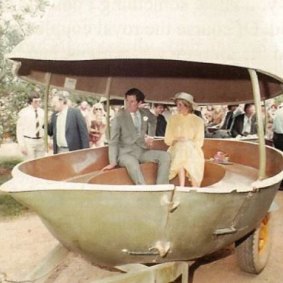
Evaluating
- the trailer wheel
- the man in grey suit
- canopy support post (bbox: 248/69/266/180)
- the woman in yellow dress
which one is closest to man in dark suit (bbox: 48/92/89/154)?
the man in grey suit

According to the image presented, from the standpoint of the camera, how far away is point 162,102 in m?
7.49

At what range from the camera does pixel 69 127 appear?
742cm

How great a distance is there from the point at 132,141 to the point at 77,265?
1.53 m

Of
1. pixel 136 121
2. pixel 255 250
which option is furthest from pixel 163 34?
pixel 255 250

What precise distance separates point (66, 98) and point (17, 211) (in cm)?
205

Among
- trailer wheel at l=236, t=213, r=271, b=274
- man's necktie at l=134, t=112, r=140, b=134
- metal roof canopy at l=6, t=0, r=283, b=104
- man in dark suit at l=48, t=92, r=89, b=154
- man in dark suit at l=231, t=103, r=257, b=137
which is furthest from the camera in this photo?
man in dark suit at l=231, t=103, r=257, b=137

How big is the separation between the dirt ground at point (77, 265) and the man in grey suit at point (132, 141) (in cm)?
110

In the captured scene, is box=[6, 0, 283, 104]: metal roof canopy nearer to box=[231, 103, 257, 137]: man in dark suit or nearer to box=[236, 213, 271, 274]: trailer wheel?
box=[236, 213, 271, 274]: trailer wheel

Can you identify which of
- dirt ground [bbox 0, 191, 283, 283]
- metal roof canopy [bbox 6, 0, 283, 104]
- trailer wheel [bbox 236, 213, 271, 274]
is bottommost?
dirt ground [bbox 0, 191, 283, 283]

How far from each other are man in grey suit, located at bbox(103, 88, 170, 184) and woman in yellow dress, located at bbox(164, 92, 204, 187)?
16cm

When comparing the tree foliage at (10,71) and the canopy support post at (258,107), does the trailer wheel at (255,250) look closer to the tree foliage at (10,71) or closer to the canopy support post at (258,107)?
the canopy support post at (258,107)

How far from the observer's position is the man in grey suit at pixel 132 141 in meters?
5.24

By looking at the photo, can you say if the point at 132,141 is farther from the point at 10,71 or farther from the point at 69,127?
the point at 10,71

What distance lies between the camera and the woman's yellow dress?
209 inches
